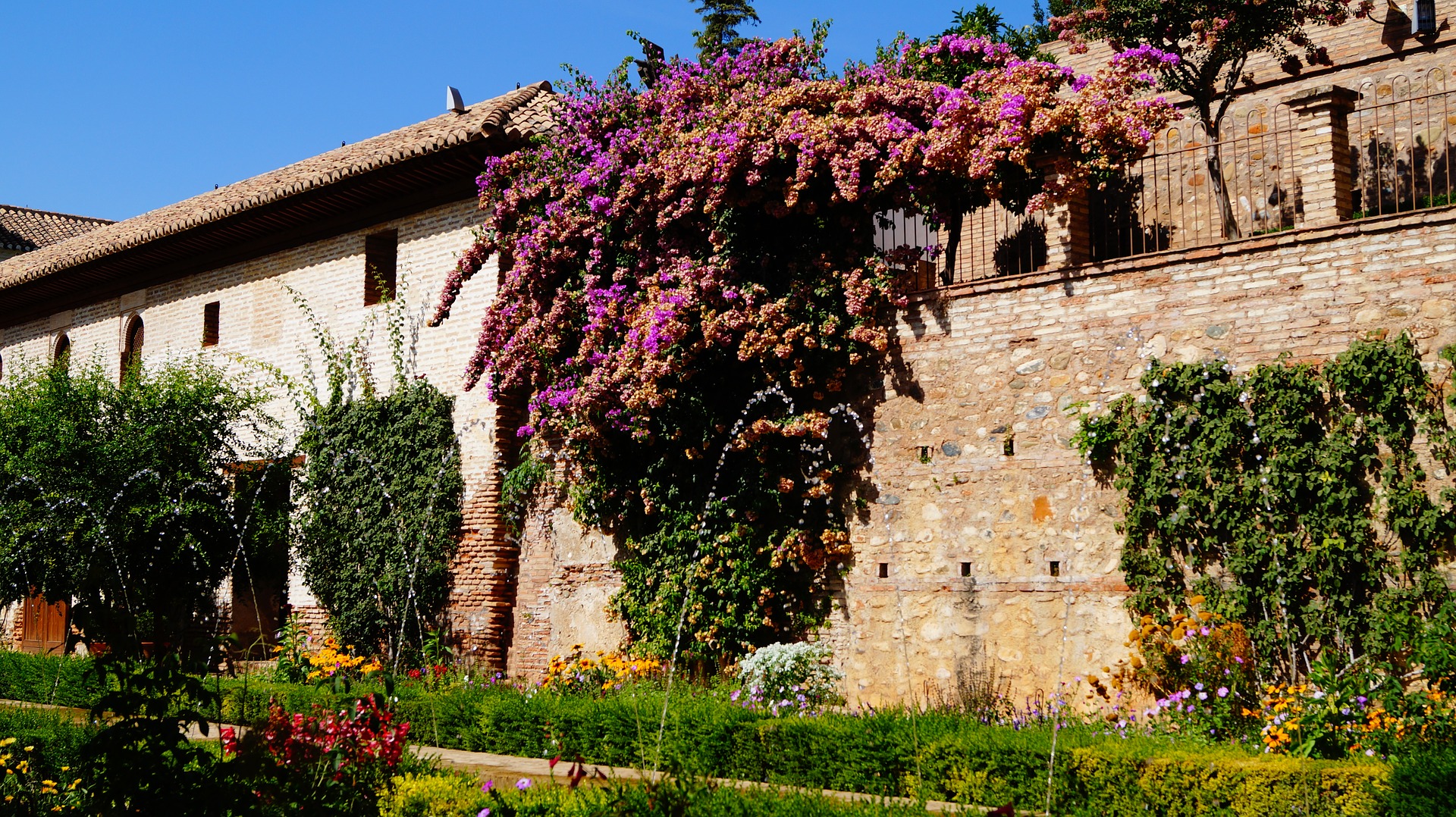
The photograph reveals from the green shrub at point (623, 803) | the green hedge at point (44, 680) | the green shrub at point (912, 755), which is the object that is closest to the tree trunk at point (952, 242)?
the green shrub at point (912, 755)

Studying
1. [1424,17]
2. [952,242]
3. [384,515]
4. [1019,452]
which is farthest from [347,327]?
[1424,17]

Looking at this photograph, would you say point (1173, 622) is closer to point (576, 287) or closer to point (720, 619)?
point (720, 619)

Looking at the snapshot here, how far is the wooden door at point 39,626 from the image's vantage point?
1872cm

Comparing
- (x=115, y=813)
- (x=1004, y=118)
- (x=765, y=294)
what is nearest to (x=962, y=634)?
(x=765, y=294)

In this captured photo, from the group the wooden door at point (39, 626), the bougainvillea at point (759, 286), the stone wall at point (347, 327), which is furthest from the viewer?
the wooden door at point (39, 626)

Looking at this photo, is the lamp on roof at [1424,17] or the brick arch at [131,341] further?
the brick arch at [131,341]

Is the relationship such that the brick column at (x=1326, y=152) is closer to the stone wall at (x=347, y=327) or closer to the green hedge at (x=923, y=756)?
the green hedge at (x=923, y=756)

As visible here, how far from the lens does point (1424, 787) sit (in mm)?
4820

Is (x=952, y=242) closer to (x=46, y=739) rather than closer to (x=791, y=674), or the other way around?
Answer: (x=791, y=674)

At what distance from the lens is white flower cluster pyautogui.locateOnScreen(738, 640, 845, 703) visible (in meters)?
9.19

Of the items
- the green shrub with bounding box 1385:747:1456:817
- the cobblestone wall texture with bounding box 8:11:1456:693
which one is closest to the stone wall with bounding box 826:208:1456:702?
the cobblestone wall texture with bounding box 8:11:1456:693

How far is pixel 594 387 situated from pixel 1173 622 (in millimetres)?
4924

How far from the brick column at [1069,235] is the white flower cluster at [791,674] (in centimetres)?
351

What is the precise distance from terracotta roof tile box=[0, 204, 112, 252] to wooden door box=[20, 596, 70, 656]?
11.2m
